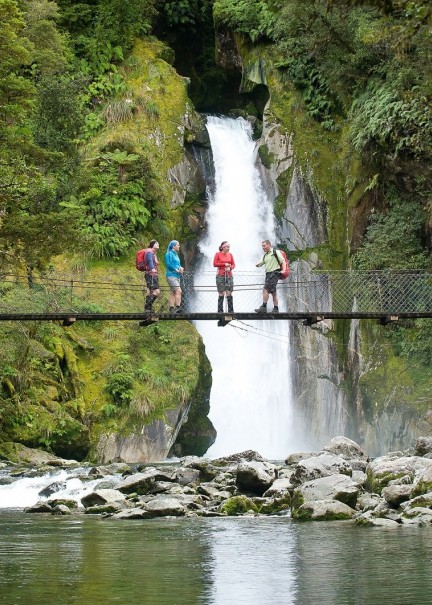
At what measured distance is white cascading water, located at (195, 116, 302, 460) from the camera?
28.1 meters

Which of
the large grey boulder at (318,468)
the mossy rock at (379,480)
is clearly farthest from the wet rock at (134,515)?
the mossy rock at (379,480)

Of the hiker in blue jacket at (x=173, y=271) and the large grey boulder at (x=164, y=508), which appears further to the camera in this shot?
the hiker in blue jacket at (x=173, y=271)

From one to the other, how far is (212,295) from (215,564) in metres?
20.0

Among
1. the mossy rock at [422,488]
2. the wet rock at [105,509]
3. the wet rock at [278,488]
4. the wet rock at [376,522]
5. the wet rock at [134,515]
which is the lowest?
the wet rock at [105,509]

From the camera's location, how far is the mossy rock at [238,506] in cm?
1452

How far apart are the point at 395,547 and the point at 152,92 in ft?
77.7

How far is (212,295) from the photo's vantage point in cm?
2955

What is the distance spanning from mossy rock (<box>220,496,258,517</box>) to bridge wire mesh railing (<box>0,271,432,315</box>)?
6456mm

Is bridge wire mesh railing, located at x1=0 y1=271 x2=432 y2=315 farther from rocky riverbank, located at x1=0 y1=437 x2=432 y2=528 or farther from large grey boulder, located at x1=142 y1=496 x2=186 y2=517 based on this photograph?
large grey boulder, located at x1=142 y1=496 x2=186 y2=517

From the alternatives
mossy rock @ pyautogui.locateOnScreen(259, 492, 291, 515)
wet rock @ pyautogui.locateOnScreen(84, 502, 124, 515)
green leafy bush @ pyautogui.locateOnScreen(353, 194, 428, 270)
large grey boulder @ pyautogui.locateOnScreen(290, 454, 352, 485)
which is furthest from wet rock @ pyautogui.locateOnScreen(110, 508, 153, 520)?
green leafy bush @ pyautogui.locateOnScreen(353, 194, 428, 270)

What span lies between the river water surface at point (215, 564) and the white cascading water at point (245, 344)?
1457 cm

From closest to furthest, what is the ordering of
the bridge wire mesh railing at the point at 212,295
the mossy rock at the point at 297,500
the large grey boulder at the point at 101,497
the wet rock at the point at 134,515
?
the mossy rock at the point at 297,500 → the wet rock at the point at 134,515 → the large grey boulder at the point at 101,497 → the bridge wire mesh railing at the point at 212,295

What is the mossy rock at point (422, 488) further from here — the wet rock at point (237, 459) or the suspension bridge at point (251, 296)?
the wet rock at point (237, 459)

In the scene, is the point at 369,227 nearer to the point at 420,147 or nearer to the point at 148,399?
the point at 420,147
